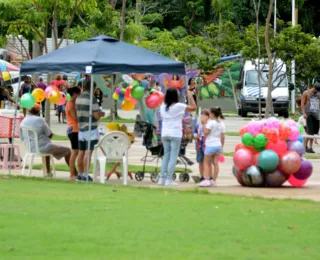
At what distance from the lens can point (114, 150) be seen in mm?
18922

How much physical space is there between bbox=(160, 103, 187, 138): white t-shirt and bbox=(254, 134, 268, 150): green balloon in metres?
1.32

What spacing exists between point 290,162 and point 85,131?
363 cm

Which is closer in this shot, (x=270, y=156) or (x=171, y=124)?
(x=270, y=156)

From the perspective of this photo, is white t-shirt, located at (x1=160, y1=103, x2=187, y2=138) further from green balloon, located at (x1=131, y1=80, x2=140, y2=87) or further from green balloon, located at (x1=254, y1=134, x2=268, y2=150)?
green balloon, located at (x1=131, y1=80, x2=140, y2=87)

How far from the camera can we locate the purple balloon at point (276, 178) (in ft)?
60.1

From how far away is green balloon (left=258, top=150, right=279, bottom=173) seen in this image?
1809cm

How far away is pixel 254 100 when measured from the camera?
162ft

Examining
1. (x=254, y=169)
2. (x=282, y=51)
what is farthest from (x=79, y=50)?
(x=282, y=51)

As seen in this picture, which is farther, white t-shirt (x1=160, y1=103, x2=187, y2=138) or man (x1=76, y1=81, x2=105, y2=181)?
man (x1=76, y1=81, x2=105, y2=181)

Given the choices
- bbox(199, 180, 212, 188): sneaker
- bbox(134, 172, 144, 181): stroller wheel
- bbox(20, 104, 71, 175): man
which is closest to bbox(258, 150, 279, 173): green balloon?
bbox(199, 180, 212, 188): sneaker

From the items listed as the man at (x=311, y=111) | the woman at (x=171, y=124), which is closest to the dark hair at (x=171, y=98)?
the woman at (x=171, y=124)

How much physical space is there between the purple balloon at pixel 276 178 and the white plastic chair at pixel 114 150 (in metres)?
2.50

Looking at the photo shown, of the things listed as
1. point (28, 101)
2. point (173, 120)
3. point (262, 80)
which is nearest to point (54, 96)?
point (28, 101)

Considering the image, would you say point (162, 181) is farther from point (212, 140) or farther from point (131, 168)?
point (131, 168)
